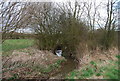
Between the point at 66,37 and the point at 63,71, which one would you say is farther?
the point at 66,37

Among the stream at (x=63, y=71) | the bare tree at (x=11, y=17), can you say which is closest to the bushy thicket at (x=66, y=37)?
the stream at (x=63, y=71)

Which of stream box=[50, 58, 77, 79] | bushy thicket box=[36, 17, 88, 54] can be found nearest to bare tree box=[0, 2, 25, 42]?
stream box=[50, 58, 77, 79]

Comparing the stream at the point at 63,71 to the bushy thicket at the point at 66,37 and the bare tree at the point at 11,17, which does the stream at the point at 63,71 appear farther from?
the bushy thicket at the point at 66,37

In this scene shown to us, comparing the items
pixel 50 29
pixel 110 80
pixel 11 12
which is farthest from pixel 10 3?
pixel 50 29

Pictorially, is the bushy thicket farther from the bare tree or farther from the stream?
the bare tree

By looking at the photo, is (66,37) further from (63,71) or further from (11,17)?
(11,17)

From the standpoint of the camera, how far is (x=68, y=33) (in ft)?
31.1

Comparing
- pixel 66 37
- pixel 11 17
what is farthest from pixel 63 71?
pixel 66 37

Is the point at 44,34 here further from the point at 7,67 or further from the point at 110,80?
the point at 110,80

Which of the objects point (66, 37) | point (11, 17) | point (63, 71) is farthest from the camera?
point (66, 37)

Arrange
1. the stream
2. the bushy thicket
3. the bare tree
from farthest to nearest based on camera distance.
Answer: the bushy thicket < the stream < the bare tree

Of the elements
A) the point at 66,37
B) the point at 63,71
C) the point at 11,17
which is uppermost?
the point at 11,17

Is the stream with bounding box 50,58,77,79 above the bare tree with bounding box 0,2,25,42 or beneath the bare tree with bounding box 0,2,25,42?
beneath

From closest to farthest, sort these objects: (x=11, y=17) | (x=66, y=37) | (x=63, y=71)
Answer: (x=11, y=17)
(x=63, y=71)
(x=66, y=37)
